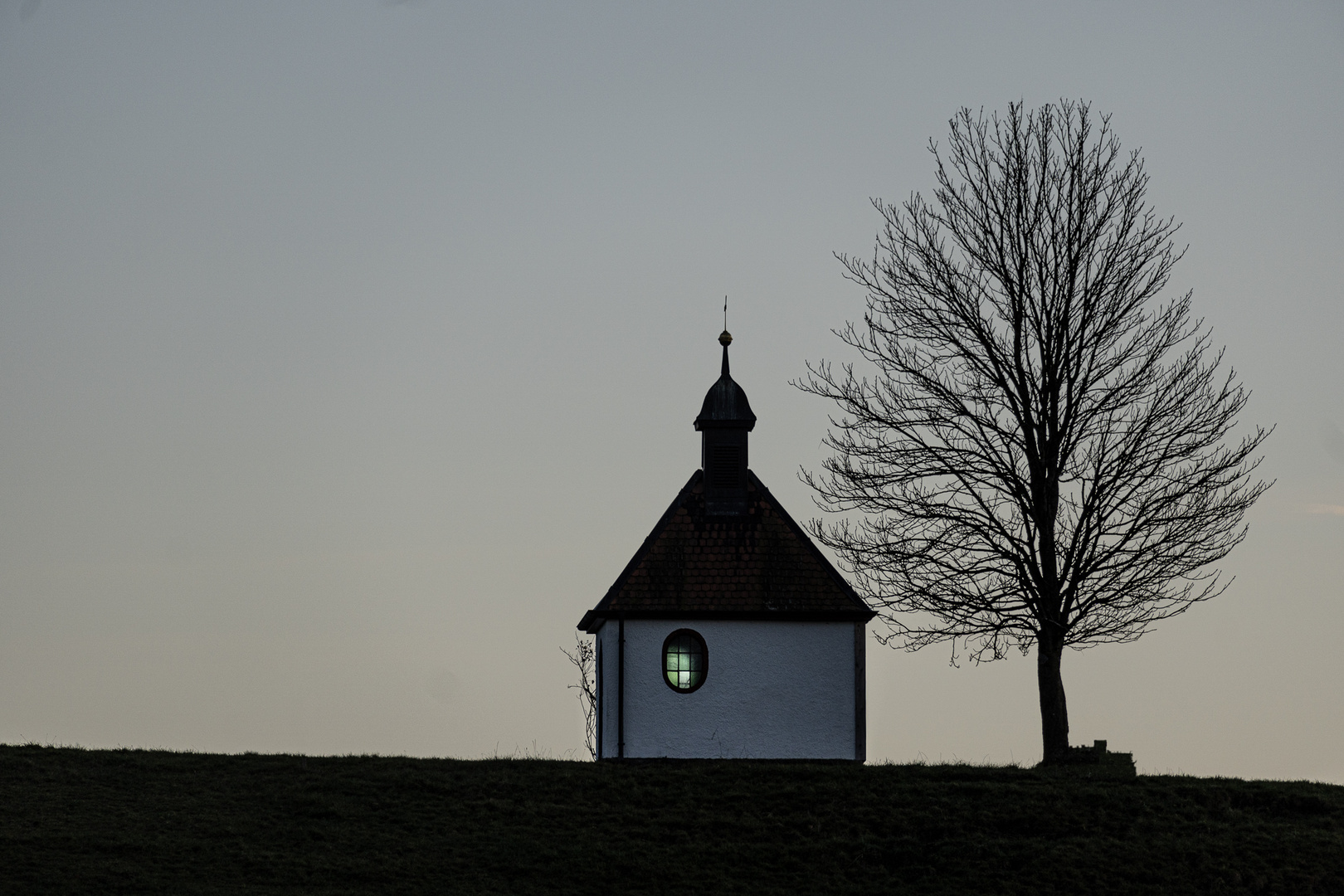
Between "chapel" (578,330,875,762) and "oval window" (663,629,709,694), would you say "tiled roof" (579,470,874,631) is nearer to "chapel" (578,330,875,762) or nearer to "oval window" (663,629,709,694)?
"chapel" (578,330,875,762)

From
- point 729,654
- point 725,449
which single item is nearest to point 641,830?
point 729,654

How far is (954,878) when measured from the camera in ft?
68.4

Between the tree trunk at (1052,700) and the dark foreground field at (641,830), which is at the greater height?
the tree trunk at (1052,700)

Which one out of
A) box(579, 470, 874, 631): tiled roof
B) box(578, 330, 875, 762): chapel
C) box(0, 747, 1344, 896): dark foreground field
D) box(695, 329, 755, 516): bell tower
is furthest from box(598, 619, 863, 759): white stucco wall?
box(695, 329, 755, 516): bell tower

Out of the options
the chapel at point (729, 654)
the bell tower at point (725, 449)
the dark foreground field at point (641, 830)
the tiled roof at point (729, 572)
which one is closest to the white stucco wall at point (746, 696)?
the chapel at point (729, 654)

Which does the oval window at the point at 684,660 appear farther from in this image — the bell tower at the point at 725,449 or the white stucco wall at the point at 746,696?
the bell tower at the point at 725,449

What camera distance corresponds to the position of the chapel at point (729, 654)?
1095 inches

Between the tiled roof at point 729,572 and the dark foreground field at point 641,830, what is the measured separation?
3.08 m

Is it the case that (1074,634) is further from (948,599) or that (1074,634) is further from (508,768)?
(508,768)

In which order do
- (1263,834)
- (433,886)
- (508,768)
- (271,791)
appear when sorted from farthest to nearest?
(508,768) < (271,791) < (1263,834) < (433,886)

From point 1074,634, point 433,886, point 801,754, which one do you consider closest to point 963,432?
point 1074,634

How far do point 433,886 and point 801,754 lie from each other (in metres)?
9.38

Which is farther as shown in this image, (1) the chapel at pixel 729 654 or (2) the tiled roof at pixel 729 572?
(2) the tiled roof at pixel 729 572

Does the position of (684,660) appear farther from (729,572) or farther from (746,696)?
(729,572)
